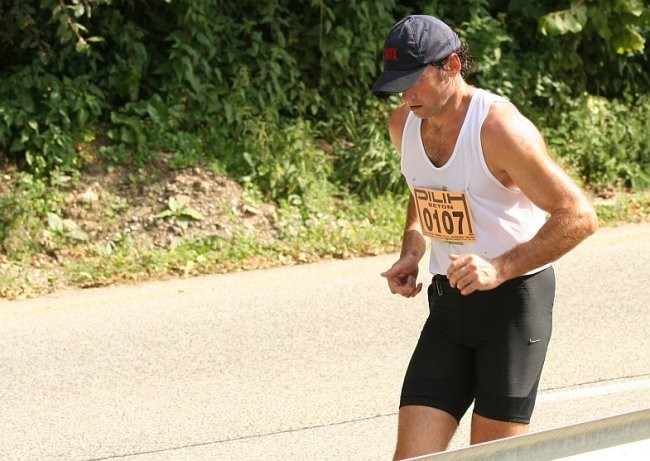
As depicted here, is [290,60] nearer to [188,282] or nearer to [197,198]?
[197,198]

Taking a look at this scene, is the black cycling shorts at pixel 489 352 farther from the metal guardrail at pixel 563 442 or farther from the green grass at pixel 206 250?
the green grass at pixel 206 250

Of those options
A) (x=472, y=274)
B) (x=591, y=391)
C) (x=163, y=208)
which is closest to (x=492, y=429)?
(x=472, y=274)

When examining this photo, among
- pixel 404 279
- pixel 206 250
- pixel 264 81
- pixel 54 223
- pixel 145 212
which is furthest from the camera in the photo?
pixel 264 81

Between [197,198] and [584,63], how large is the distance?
456 cm

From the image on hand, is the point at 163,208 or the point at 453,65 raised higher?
the point at 453,65

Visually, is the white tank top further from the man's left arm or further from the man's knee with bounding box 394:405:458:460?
the man's knee with bounding box 394:405:458:460

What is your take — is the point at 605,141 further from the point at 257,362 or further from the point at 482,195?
the point at 482,195

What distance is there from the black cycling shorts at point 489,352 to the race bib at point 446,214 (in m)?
0.17

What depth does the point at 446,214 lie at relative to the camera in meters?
3.77

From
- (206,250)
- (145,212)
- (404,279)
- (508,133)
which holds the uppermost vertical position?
(508,133)

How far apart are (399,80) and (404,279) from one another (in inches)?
28.6

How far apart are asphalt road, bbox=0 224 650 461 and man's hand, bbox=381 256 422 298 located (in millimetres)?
1645

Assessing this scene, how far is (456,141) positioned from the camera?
372 centimetres

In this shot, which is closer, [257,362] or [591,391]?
[591,391]
